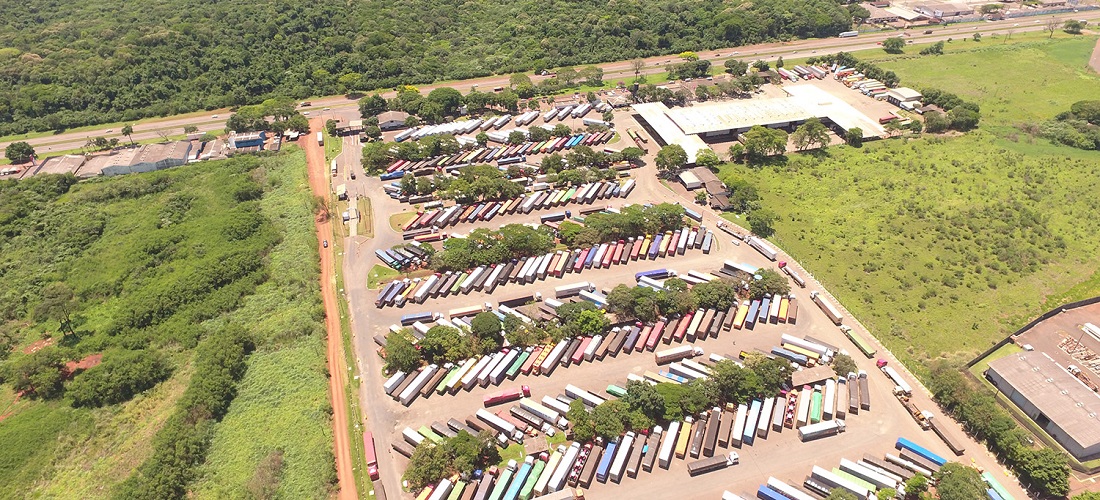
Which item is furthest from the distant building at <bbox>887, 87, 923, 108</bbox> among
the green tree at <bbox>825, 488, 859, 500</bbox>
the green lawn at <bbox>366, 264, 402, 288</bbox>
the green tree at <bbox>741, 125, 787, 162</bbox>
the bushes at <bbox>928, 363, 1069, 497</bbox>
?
the green lawn at <bbox>366, 264, 402, 288</bbox>

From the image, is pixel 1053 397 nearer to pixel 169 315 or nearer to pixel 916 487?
pixel 916 487

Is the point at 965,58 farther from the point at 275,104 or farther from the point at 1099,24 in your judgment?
the point at 275,104

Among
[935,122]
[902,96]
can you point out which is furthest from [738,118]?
[902,96]

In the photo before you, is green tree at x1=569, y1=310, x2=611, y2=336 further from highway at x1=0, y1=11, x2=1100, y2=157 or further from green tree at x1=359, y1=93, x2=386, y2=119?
highway at x1=0, y1=11, x2=1100, y2=157

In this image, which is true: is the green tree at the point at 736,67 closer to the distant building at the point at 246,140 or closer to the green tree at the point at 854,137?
the green tree at the point at 854,137

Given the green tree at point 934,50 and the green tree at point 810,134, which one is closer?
the green tree at point 810,134

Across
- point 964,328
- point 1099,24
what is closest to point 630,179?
point 964,328

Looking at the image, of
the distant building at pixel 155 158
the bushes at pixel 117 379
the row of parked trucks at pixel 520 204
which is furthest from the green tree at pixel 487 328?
the distant building at pixel 155 158
